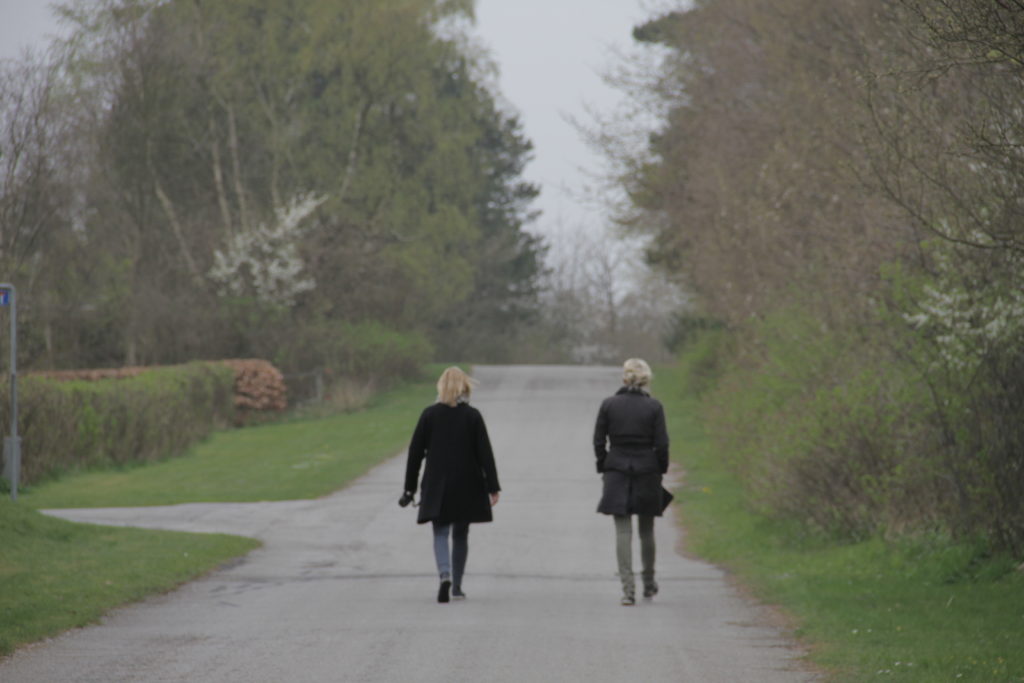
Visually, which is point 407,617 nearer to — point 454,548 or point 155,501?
point 454,548

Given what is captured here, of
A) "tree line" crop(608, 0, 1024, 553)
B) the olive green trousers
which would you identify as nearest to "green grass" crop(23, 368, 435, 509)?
"tree line" crop(608, 0, 1024, 553)

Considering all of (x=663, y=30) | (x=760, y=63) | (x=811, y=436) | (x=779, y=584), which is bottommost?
(x=779, y=584)

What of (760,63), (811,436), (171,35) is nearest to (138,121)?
(171,35)

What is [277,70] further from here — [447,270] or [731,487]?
[731,487]

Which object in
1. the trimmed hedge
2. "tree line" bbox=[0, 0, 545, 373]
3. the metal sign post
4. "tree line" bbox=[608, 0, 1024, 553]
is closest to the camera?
"tree line" bbox=[608, 0, 1024, 553]

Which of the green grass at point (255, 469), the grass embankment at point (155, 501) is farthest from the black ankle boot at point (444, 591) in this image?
the green grass at point (255, 469)

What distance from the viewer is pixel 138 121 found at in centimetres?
4150

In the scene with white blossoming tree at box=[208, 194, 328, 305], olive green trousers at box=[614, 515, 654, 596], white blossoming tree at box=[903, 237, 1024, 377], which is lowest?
olive green trousers at box=[614, 515, 654, 596]

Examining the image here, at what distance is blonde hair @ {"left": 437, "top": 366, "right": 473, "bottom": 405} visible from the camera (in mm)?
11836

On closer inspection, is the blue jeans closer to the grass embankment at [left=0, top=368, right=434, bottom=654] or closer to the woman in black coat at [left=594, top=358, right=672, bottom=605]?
the woman in black coat at [left=594, top=358, right=672, bottom=605]

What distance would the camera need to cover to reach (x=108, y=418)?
2677 centimetres

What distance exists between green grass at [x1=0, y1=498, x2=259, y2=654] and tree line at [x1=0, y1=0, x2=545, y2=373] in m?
14.8

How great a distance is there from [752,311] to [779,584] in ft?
40.5

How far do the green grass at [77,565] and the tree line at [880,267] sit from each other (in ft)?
21.2
